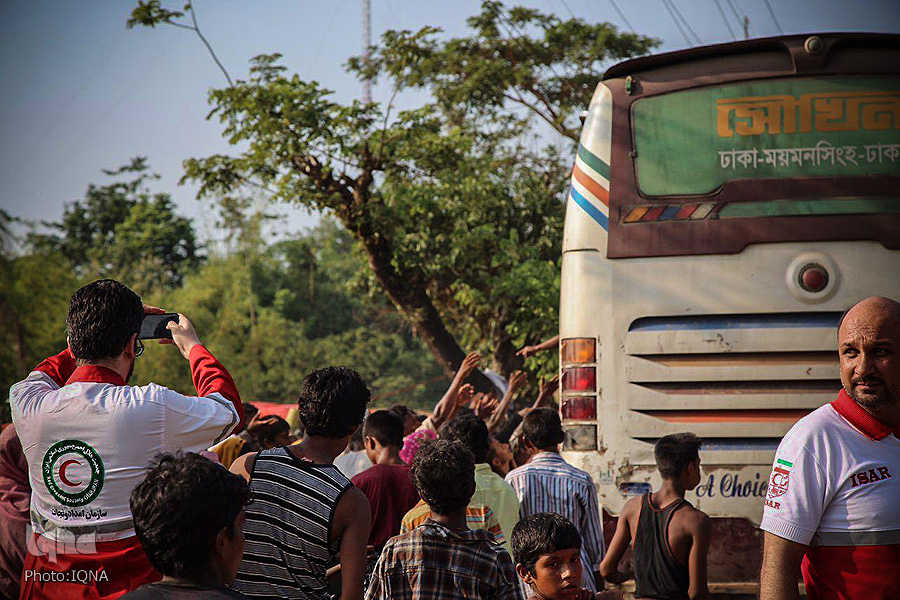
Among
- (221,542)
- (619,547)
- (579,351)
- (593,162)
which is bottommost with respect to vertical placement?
(619,547)

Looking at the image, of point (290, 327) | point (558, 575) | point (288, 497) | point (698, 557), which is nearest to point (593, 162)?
point (698, 557)

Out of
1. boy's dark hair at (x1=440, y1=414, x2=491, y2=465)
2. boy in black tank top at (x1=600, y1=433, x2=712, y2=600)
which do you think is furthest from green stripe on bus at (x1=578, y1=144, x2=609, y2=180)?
boy's dark hair at (x1=440, y1=414, x2=491, y2=465)

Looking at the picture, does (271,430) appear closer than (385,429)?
No

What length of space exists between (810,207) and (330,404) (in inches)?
149

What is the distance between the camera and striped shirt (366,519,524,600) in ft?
11.3

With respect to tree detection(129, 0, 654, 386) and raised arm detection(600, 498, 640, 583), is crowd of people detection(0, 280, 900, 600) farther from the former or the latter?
tree detection(129, 0, 654, 386)

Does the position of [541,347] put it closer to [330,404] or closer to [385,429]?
[385,429]

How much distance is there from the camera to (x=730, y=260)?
6.25 metres

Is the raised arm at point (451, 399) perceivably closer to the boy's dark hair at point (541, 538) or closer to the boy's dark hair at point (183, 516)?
the boy's dark hair at point (541, 538)

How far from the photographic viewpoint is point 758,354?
609 cm

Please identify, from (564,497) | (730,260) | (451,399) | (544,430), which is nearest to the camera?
(564,497)

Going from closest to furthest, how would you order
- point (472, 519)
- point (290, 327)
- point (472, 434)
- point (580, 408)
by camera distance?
point (472, 519), point (472, 434), point (580, 408), point (290, 327)

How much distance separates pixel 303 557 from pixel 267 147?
10057 mm

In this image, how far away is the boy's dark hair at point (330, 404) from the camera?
3.63 m
